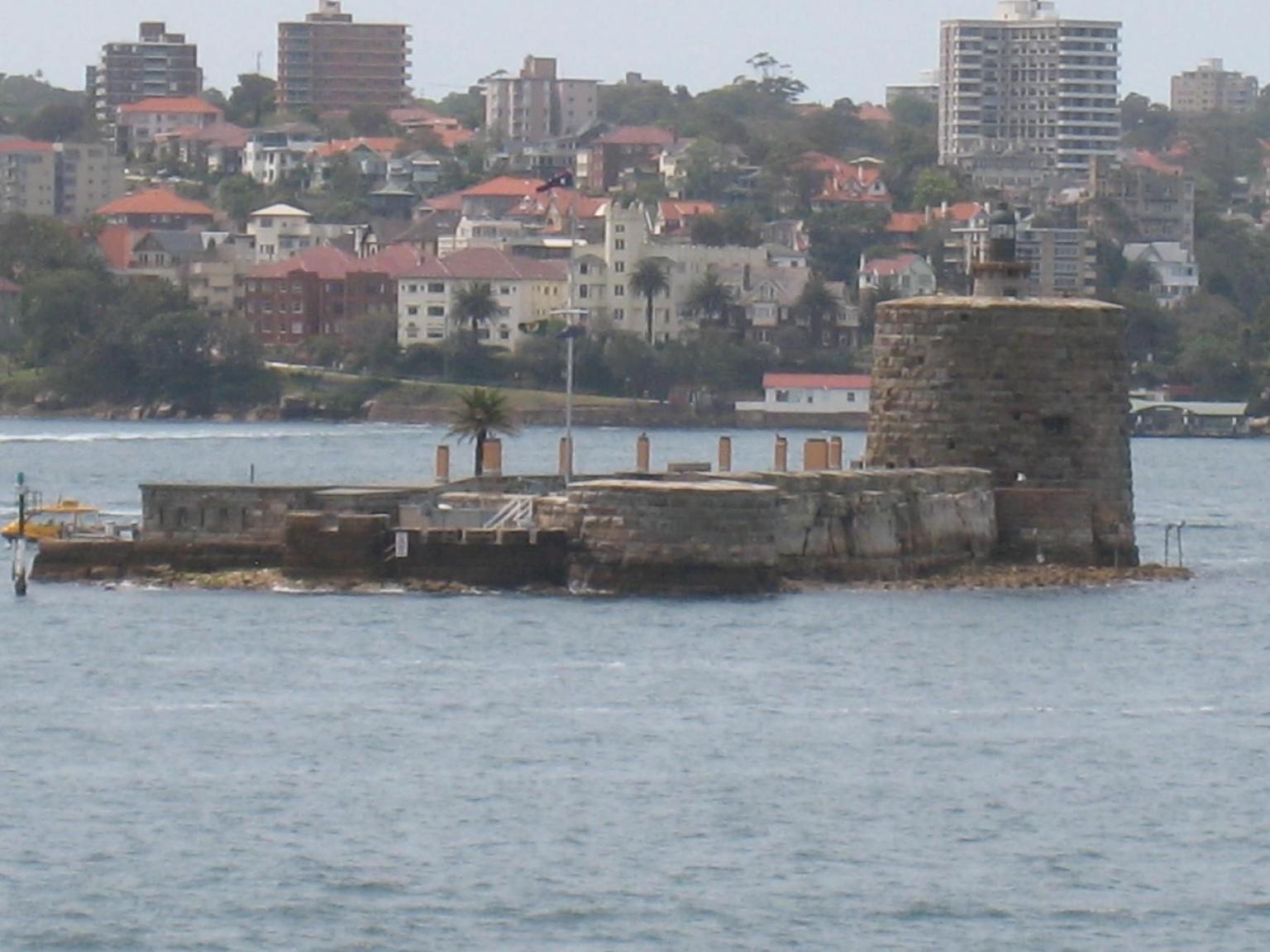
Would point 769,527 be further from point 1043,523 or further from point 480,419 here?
point 480,419

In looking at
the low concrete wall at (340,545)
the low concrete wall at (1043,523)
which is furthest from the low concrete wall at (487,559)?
the low concrete wall at (1043,523)

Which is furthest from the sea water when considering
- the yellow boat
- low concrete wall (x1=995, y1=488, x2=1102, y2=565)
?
the yellow boat

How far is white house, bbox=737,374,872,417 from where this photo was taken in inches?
5950

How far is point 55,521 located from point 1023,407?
16.8m

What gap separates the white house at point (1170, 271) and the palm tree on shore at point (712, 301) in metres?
27.4

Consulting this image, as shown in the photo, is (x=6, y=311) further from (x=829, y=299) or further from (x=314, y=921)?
(x=314, y=921)

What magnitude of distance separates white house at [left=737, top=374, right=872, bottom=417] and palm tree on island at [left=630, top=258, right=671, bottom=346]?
1026 centimetres

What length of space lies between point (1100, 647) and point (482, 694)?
889 cm

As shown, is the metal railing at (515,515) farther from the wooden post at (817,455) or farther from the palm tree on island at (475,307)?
the palm tree on island at (475,307)

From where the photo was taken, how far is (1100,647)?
52.0m

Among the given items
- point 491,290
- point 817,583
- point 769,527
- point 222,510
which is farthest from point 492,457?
point 491,290

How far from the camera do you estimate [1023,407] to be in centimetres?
6016

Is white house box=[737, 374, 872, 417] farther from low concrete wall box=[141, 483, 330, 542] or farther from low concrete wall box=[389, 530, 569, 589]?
low concrete wall box=[389, 530, 569, 589]

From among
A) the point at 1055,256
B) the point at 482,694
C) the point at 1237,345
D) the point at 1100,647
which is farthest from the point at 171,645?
the point at 1055,256
